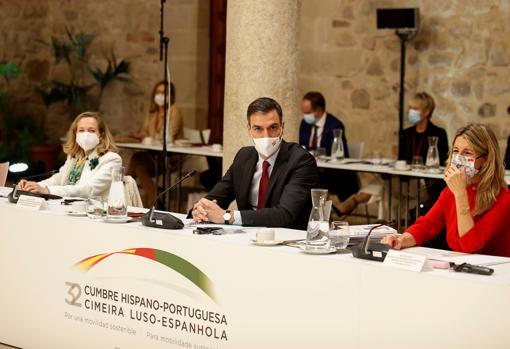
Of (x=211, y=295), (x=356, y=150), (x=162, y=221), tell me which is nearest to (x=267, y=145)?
(x=162, y=221)

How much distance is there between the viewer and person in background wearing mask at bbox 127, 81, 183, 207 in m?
10.2

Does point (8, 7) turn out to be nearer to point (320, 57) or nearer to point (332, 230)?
point (320, 57)

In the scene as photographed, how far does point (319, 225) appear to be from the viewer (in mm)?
3980

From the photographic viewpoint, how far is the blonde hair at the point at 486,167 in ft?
13.8

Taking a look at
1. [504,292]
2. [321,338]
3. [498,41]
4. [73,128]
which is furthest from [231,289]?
[498,41]

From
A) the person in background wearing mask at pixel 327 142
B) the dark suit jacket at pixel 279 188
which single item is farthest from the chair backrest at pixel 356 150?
the dark suit jacket at pixel 279 188

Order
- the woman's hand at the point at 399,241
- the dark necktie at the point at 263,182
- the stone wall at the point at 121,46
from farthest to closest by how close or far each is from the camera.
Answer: the stone wall at the point at 121,46
the dark necktie at the point at 263,182
the woman's hand at the point at 399,241

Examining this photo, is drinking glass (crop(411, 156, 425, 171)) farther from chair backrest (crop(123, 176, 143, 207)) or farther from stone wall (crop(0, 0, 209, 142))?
stone wall (crop(0, 0, 209, 142))

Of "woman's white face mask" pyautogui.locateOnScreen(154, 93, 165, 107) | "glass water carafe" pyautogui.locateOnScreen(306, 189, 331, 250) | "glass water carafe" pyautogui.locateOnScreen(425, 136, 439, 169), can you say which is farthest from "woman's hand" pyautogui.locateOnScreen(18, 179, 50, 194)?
"woman's white face mask" pyautogui.locateOnScreen(154, 93, 165, 107)

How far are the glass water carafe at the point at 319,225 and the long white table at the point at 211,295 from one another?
0.31 feet

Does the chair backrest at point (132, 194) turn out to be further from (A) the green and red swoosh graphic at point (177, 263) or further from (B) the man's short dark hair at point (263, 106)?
(A) the green and red swoosh graphic at point (177, 263)

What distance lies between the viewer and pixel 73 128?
19.5 ft

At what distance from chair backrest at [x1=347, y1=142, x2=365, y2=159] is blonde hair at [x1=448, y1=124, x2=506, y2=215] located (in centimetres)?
498

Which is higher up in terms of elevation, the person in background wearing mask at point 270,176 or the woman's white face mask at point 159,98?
the woman's white face mask at point 159,98
